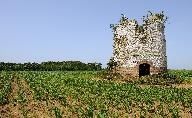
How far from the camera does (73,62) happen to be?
189 ft

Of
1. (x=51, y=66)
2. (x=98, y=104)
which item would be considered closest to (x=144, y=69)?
(x=98, y=104)

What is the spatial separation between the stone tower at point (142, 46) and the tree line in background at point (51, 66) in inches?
943

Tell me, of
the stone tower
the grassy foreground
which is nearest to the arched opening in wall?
the stone tower

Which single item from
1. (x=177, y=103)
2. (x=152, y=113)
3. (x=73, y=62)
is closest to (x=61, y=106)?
(x=152, y=113)

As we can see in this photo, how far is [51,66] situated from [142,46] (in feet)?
86.4

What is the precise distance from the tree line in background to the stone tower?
943 inches

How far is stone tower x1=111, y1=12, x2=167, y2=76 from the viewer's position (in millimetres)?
31609

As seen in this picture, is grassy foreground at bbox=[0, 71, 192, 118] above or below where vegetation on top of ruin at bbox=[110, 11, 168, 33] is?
below

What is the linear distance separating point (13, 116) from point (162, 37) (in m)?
19.2

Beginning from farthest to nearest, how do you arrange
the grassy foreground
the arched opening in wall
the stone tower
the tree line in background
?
the tree line in background < the arched opening in wall < the stone tower < the grassy foreground

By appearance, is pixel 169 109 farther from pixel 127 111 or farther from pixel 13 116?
pixel 13 116

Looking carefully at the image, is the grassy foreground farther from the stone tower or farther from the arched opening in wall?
the arched opening in wall

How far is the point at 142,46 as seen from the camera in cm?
3172

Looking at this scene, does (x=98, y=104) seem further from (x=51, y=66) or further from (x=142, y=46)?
(x=51, y=66)
